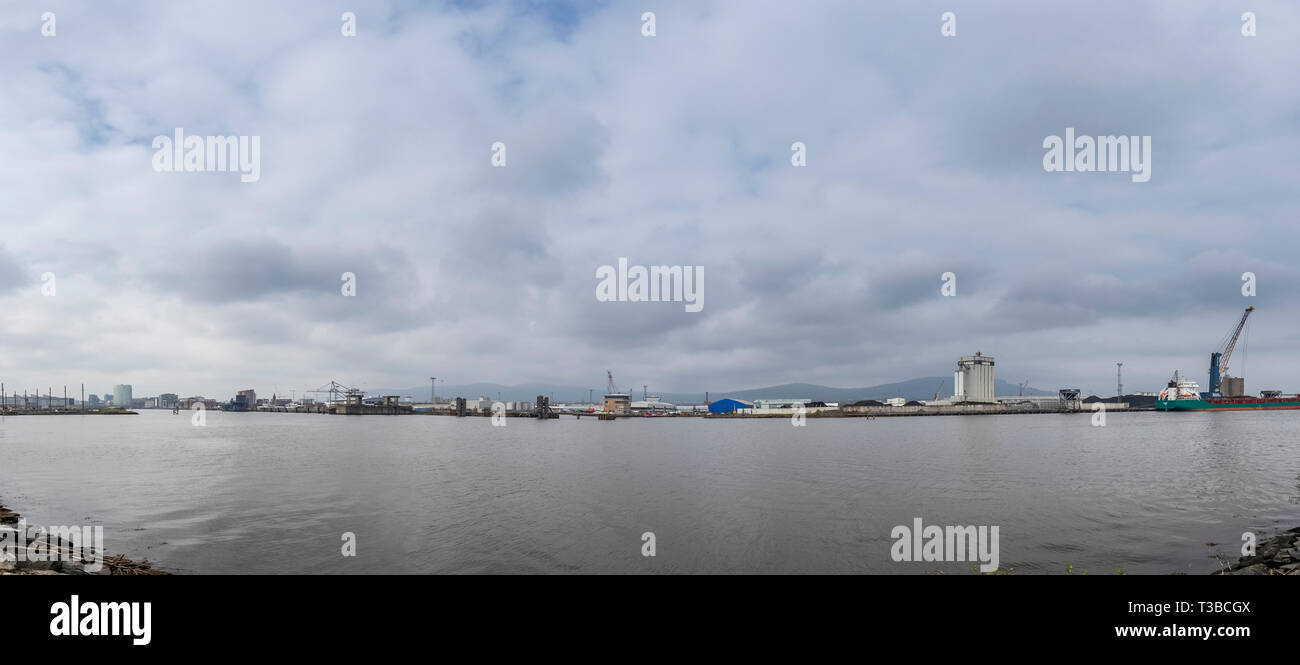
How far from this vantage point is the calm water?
69.3 ft

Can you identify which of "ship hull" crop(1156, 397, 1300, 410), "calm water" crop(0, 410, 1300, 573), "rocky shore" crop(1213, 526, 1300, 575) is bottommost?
"ship hull" crop(1156, 397, 1300, 410)

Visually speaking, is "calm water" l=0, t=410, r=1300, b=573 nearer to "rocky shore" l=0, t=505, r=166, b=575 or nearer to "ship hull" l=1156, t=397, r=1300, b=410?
"rocky shore" l=0, t=505, r=166, b=575

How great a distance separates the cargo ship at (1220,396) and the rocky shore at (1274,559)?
221 meters

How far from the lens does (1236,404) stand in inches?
7057

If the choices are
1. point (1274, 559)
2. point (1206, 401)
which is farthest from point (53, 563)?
point (1206, 401)

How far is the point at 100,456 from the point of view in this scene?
57.5m

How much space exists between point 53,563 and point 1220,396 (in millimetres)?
273530

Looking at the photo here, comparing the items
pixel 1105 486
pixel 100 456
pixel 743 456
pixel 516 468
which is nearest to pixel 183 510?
pixel 516 468

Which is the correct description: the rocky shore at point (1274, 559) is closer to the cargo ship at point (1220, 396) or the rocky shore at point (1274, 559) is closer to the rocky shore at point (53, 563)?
the rocky shore at point (53, 563)

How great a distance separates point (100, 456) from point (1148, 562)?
270 ft

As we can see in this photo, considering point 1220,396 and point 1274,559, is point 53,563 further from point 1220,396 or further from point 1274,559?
point 1220,396

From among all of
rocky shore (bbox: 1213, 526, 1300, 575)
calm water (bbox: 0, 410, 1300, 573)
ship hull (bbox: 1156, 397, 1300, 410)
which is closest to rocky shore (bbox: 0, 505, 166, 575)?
calm water (bbox: 0, 410, 1300, 573)
